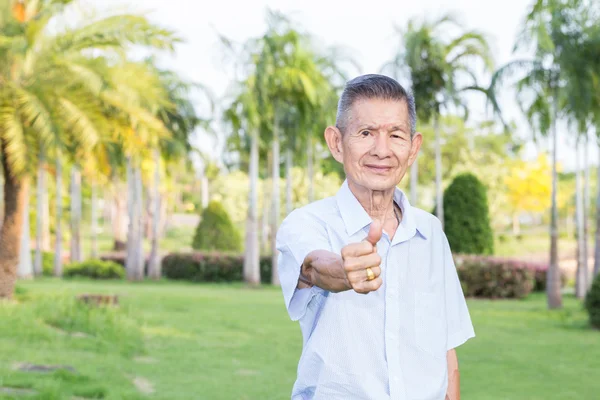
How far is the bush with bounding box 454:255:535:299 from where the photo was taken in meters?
21.8

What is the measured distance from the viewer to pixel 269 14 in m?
24.7

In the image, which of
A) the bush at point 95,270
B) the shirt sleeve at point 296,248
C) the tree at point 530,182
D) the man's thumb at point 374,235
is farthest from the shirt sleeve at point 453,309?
the tree at point 530,182

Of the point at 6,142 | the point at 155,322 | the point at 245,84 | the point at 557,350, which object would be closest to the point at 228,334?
the point at 155,322

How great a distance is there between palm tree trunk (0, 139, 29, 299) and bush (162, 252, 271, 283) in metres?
13.2

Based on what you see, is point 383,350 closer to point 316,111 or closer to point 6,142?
point 6,142

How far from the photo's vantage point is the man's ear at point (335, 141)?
8.03ft

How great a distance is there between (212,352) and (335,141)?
8.90 meters

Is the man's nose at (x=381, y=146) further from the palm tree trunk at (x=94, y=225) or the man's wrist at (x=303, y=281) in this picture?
the palm tree trunk at (x=94, y=225)

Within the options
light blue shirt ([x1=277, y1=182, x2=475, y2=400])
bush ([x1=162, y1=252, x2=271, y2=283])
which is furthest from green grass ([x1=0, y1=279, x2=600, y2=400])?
bush ([x1=162, y1=252, x2=271, y2=283])

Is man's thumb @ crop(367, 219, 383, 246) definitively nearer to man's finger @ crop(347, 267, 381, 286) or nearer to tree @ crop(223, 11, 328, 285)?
man's finger @ crop(347, 267, 381, 286)

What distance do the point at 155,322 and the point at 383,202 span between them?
39.0 feet

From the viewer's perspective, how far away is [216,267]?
95.3ft

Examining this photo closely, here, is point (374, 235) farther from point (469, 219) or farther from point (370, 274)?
point (469, 219)

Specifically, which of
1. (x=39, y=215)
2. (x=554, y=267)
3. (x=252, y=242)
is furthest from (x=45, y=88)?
(x=39, y=215)
